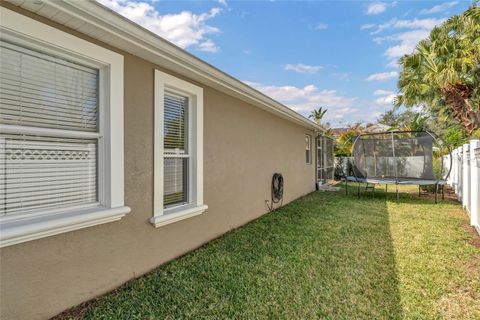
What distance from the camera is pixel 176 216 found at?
11.3 feet

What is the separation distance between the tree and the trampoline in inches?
183

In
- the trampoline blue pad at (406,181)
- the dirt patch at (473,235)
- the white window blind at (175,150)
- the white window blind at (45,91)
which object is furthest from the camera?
the trampoline blue pad at (406,181)

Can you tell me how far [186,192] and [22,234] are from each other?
7.00 ft

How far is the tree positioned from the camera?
11.5 meters

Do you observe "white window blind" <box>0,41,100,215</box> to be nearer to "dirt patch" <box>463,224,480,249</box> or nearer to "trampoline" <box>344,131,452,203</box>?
"dirt patch" <box>463,224,480,249</box>

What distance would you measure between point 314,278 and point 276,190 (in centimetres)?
386

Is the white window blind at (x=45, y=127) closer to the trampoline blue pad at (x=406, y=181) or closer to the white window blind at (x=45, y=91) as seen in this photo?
the white window blind at (x=45, y=91)

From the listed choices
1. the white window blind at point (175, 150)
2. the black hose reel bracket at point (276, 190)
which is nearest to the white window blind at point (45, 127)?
the white window blind at point (175, 150)

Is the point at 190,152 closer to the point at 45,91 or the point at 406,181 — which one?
the point at 45,91

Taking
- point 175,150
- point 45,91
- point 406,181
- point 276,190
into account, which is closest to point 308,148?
point 406,181

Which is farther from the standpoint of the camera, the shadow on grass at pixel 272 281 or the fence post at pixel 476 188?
the fence post at pixel 476 188

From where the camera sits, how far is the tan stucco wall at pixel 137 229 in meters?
2.09

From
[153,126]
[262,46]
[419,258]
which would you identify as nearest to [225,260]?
[153,126]

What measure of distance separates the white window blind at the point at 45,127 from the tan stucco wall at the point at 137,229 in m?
0.33
